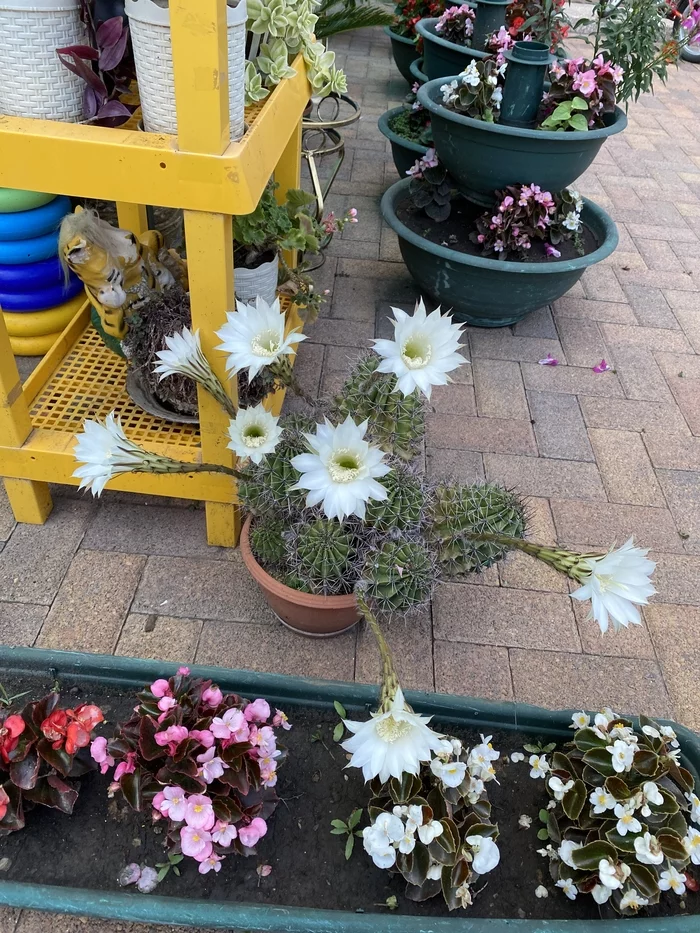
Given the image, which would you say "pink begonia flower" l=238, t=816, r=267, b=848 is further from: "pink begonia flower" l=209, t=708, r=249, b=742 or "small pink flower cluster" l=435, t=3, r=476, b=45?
"small pink flower cluster" l=435, t=3, r=476, b=45

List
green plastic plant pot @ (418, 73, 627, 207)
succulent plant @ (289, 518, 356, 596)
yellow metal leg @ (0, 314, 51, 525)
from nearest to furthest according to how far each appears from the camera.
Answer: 1. succulent plant @ (289, 518, 356, 596)
2. yellow metal leg @ (0, 314, 51, 525)
3. green plastic plant pot @ (418, 73, 627, 207)

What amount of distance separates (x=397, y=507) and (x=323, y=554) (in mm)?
192

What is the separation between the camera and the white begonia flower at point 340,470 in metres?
1.14

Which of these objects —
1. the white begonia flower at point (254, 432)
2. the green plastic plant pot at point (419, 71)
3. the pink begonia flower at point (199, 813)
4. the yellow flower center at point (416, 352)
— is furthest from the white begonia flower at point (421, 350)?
the green plastic plant pot at point (419, 71)

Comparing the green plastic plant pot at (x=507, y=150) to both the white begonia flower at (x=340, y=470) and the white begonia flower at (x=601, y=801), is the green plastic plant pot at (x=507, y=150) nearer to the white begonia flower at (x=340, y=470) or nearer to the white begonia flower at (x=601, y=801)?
the white begonia flower at (x=340, y=470)

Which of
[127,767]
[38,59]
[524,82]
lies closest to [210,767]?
[127,767]

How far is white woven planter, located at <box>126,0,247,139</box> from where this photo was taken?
4.32 ft

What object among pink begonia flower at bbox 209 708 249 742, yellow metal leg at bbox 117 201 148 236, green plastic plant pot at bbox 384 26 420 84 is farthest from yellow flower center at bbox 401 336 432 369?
green plastic plant pot at bbox 384 26 420 84

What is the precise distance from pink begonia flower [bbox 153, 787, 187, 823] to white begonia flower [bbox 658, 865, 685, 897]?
0.87 metres

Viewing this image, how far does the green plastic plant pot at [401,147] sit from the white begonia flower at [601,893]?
3.39m

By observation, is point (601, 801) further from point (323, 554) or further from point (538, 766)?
point (323, 554)

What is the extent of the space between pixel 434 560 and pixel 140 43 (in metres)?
1.20

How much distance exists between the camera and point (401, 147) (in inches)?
153

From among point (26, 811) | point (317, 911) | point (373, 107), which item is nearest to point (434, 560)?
point (317, 911)
